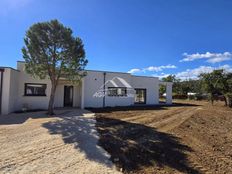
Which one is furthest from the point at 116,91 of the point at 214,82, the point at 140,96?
the point at 214,82

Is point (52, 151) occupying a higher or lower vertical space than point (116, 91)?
lower

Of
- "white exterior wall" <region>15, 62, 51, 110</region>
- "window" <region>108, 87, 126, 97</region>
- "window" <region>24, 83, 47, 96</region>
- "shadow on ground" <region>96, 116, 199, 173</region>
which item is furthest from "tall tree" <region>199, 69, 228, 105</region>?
"window" <region>24, 83, 47, 96</region>

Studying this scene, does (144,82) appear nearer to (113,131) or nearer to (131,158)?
(113,131)

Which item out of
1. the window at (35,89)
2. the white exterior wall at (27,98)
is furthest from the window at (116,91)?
the window at (35,89)

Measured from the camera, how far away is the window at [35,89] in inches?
583

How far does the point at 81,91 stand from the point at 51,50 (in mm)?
6015

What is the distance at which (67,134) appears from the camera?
7105mm

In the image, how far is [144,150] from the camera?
5465 mm

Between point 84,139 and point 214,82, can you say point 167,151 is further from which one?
point 214,82

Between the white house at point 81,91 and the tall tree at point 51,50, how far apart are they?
2.24 meters

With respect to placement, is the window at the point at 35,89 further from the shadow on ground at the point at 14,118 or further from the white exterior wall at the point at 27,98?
the shadow on ground at the point at 14,118

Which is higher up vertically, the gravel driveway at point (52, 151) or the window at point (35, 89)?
the window at point (35, 89)

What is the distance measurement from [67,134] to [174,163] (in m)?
4.08

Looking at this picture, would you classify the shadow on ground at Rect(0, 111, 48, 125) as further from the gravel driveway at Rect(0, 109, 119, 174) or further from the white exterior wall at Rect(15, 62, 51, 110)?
the white exterior wall at Rect(15, 62, 51, 110)
